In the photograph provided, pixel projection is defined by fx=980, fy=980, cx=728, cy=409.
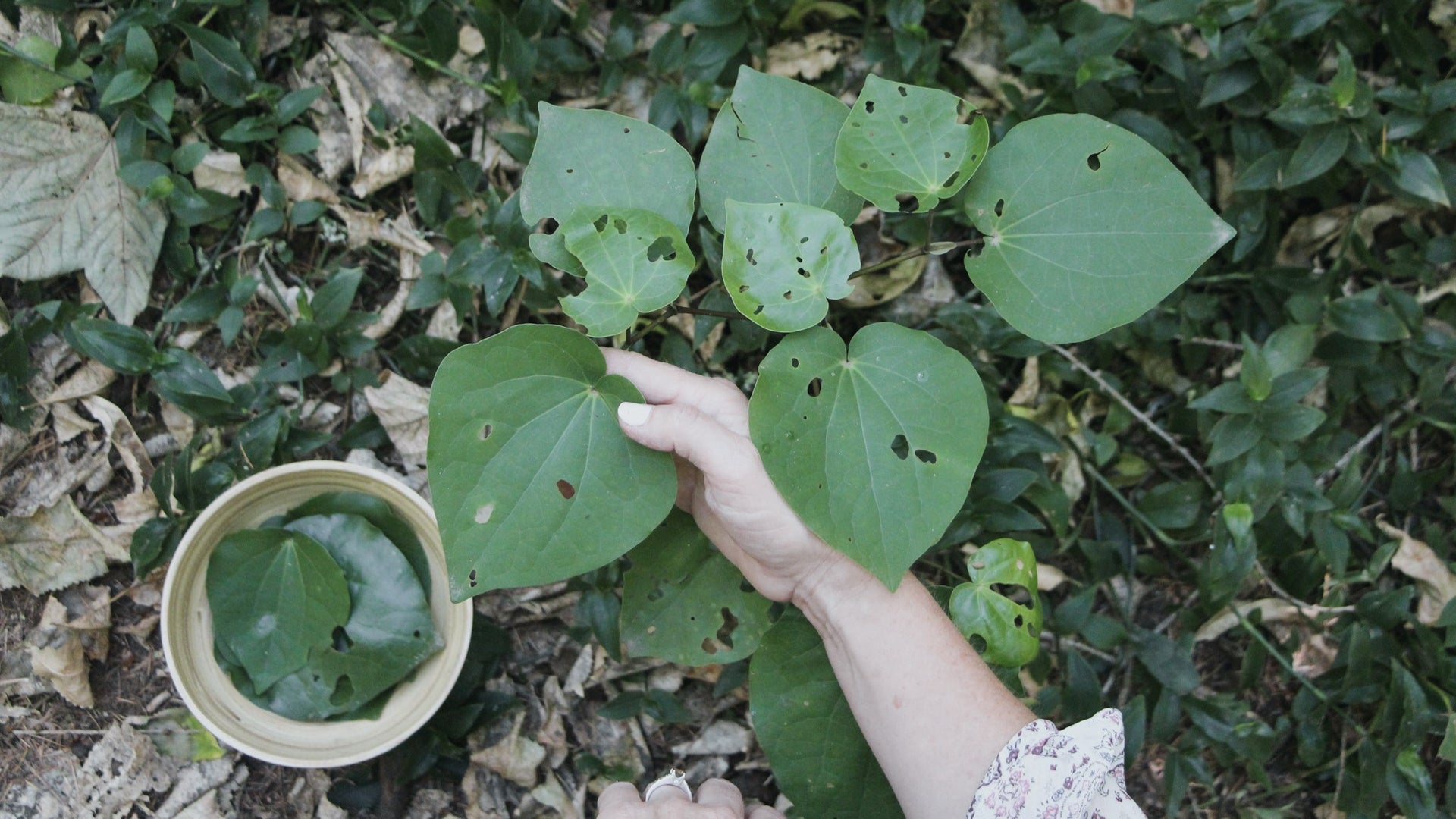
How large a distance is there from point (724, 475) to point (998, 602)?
62 centimetres

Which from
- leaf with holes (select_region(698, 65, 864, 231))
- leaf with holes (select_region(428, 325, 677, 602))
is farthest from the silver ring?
leaf with holes (select_region(698, 65, 864, 231))

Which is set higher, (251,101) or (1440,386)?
(251,101)

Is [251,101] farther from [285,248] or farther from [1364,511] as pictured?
[1364,511]

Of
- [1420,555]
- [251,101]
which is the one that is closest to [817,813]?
[1420,555]

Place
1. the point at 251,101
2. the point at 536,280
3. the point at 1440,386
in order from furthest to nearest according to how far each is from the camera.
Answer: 1. the point at 1440,386
2. the point at 251,101
3. the point at 536,280

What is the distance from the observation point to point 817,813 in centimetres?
200

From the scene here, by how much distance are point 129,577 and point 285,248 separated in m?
0.90

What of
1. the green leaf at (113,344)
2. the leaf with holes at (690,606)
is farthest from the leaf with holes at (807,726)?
the green leaf at (113,344)

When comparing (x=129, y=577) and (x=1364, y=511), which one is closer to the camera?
(x=129, y=577)

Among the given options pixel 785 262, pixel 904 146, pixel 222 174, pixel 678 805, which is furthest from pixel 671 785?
pixel 222 174

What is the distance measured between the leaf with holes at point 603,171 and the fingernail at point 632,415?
287mm

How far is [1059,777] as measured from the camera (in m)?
1.65

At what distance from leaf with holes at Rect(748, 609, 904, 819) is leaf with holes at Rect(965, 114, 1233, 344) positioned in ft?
2.55

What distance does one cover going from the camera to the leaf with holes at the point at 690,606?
1972 mm
